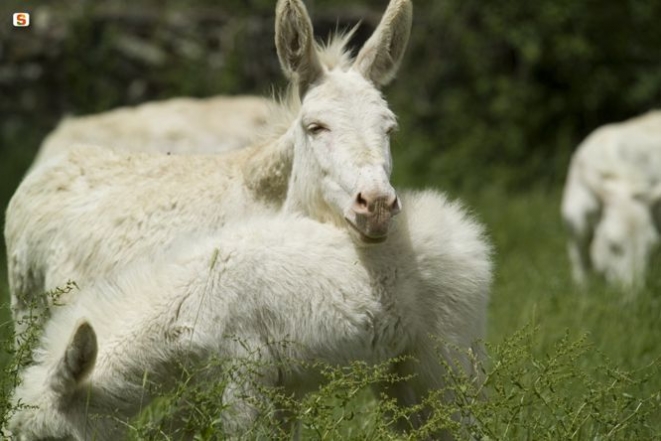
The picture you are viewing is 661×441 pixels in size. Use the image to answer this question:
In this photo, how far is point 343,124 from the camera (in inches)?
197

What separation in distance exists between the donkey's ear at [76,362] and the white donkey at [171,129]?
15.6 feet

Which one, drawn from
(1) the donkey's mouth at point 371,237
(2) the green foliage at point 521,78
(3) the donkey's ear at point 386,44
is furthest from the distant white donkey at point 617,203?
(1) the donkey's mouth at point 371,237

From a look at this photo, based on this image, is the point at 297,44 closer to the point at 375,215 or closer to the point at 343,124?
the point at 343,124

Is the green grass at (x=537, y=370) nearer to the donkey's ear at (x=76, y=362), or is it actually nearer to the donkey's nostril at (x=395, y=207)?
the donkey's ear at (x=76, y=362)

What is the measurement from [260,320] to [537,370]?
3.83 feet

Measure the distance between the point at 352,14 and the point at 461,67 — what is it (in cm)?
182

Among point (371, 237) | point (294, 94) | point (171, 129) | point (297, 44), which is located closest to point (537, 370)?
point (371, 237)

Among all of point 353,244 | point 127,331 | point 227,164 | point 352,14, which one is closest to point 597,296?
point 227,164

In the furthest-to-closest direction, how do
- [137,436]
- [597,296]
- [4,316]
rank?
[597,296] → [4,316] → [137,436]

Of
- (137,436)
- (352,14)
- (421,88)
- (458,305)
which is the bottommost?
(421,88)

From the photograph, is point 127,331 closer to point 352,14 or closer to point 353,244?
point 353,244

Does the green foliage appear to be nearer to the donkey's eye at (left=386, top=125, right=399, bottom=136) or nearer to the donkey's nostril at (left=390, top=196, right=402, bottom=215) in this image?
the donkey's eye at (left=386, top=125, right=399, bottom=136)

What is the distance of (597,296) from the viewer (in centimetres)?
850

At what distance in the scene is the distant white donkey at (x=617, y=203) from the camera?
9.20 m
